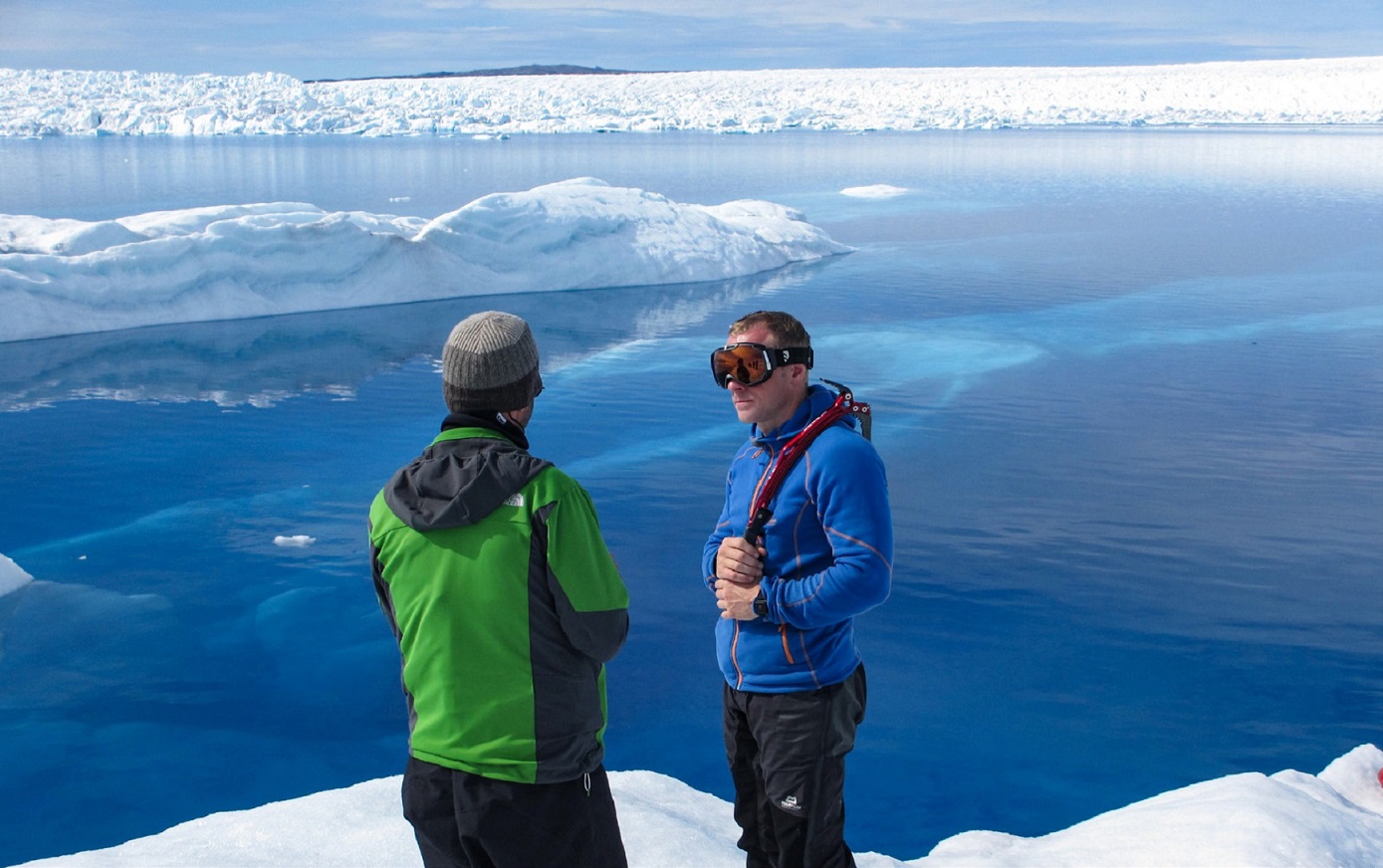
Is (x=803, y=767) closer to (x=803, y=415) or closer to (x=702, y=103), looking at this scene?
(x=803, y=415)

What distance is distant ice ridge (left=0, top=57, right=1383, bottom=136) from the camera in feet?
172

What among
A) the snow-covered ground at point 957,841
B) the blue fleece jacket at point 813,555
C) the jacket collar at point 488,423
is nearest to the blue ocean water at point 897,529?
the snow-covered ground at point 957,841

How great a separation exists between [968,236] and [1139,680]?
16.6 metres

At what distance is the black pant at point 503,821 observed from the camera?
1.92m

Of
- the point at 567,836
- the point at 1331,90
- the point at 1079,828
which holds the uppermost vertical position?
the point at 1331,90

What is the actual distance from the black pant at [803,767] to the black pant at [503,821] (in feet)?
1.57

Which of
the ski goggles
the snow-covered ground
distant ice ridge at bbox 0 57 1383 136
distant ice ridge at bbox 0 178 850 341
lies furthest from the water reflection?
distant ice ridge at bbox 0 57 1383 136

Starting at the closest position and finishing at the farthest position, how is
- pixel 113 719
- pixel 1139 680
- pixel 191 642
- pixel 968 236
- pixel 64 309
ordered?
pixel 113 719, pixel 1139 680, pixel 191 642, pixel 64 309, pixel 968 236

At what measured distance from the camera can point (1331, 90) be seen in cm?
6488

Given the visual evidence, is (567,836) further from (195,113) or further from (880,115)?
(880,115)

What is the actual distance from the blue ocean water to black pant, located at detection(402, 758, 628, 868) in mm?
2275

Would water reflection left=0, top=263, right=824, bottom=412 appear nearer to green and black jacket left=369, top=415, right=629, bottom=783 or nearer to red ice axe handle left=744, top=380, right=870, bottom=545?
red ice axe handle left=744, top=380, right=870, bottom=545

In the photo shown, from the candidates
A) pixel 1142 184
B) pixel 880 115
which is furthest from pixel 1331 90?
pixel 1142 184

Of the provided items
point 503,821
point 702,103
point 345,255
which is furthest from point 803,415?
point 702,103
